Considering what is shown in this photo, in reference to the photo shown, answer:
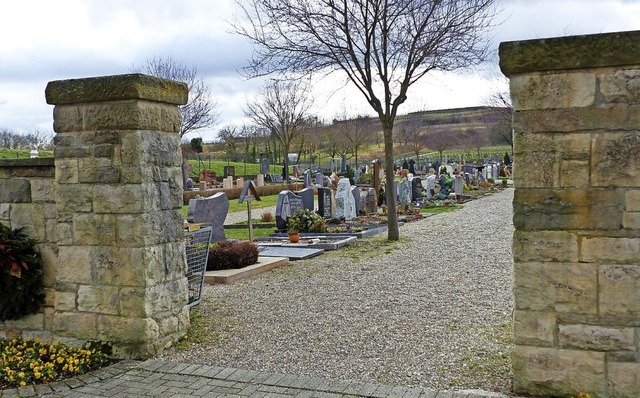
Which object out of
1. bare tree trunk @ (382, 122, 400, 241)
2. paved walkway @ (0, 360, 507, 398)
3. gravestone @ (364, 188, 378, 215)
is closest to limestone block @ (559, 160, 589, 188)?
paved walkway @ (0, 360, 507, 398)

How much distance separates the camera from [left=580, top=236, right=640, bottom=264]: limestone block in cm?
402

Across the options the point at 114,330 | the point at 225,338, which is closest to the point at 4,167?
the point at 114,330

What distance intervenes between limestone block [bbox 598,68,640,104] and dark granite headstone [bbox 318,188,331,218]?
1287cm

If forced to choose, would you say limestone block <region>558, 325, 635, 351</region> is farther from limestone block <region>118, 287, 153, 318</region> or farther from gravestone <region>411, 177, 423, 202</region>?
gravestone <region>411, 177, 423, 202</region>

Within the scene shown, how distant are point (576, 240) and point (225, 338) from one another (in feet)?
11.3

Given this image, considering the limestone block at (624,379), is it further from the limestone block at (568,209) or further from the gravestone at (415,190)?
the gravestone at (415,190)

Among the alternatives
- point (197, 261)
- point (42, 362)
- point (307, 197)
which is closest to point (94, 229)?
point (42, 362)

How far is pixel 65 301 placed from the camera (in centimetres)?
572

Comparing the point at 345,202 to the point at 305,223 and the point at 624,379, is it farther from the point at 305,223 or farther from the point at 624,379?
the point at 624,379

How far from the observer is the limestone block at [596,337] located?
4.04 metres

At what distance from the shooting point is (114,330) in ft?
18.1

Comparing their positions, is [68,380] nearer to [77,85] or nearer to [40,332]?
[40,332]

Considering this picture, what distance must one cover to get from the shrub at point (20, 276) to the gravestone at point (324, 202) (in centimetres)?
1124

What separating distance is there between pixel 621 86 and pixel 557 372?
6.50 feet
